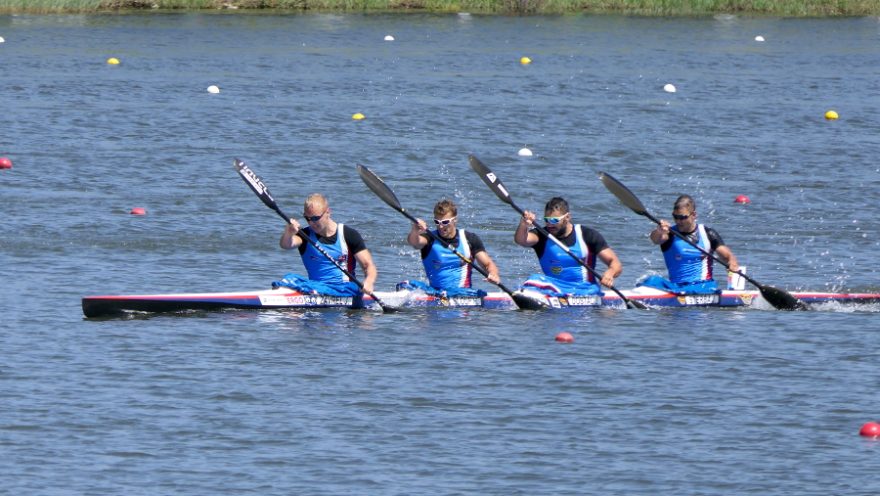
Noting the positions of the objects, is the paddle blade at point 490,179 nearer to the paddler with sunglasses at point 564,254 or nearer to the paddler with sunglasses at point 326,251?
the paddler with sunglasses at point 564,254

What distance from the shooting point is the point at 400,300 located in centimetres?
1855

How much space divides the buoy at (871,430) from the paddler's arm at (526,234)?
5.02 meters

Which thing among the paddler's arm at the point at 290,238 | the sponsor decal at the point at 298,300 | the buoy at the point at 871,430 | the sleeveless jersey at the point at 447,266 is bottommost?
the buoy at the point at 871,430

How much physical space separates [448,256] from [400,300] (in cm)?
70

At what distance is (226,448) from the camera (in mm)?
13594

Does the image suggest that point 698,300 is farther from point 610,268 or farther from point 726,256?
point 610,268

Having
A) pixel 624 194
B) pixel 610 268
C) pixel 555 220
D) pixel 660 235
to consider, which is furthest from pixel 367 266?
pixel 624 194

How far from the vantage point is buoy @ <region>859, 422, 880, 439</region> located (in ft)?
46.3

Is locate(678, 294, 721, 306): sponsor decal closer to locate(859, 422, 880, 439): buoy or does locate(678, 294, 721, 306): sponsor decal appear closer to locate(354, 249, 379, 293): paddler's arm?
locate(354, 249, 379, 293): paddler's arm

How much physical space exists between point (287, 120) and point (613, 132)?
6565 millimetres

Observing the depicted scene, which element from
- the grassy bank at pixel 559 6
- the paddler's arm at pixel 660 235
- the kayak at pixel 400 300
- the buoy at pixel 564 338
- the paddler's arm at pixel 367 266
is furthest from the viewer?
the grassy bank at pixel 559 6

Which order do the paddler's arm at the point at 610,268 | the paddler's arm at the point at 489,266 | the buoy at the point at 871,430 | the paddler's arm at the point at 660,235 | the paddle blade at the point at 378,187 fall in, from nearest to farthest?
the buoy at the point at 871,430 → the paddler's arm at the point at 489,266 → the paddler's arm at the point at 610,268 → the paddler's arm at the point at 660,235 → the paddle blade at the point at 378,187

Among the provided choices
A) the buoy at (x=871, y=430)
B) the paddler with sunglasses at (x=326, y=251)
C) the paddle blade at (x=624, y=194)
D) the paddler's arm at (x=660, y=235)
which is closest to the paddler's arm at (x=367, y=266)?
the paddler with sunglasses at (x=326, y=251)

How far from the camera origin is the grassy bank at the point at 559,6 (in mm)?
53844
